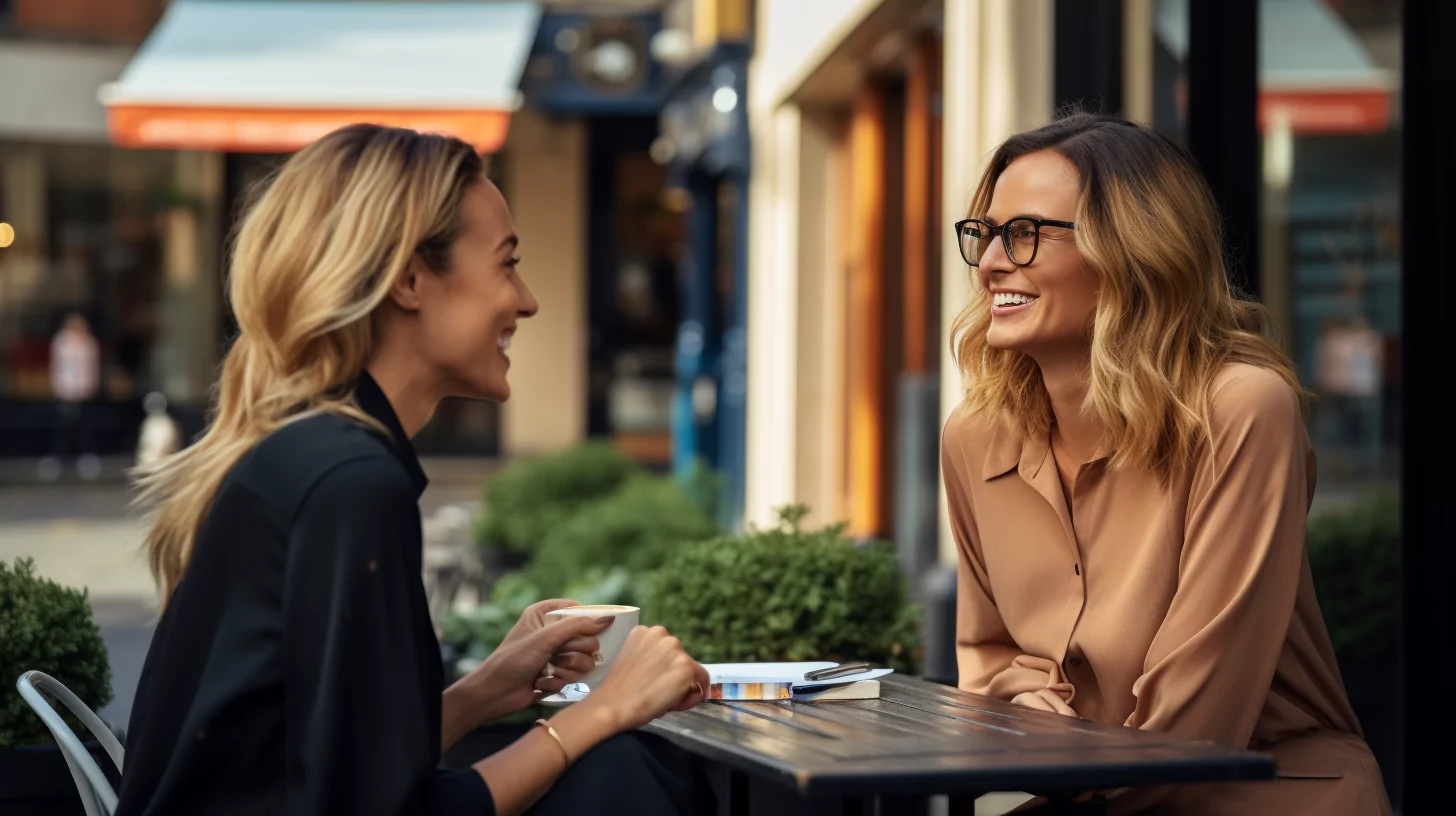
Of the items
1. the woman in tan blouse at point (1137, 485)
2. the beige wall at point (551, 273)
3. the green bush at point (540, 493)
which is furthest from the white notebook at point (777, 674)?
the beige wall at point (551, 273)

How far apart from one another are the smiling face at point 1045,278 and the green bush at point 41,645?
1709 mm

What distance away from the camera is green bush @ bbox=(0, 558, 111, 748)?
120 inches

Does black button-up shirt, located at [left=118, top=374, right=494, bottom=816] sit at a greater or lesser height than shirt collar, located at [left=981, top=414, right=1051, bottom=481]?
lesser

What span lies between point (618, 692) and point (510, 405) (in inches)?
726

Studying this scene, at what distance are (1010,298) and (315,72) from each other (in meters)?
11.2

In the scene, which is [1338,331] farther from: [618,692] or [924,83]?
[618,692]

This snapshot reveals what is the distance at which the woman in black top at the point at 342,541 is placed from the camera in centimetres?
187

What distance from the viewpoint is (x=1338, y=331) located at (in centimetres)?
598

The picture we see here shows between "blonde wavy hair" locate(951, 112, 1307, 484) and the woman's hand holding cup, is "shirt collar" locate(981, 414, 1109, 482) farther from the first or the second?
the woman's hand holding cup

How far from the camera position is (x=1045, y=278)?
2641mm

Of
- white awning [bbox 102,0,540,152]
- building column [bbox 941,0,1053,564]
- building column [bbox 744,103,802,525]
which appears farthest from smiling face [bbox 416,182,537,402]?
white awning [bbox 102,0,540,152]

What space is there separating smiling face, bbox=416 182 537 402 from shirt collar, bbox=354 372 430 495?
0.29 ft

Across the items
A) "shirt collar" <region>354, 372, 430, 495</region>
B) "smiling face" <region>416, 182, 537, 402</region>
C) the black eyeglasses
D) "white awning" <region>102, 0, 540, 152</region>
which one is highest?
"white awning" <region>102, 0, 540, 152</region>

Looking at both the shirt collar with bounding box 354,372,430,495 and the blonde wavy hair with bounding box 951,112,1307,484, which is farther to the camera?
the blonde wavy hair with bounding box 951,112,1307,484
